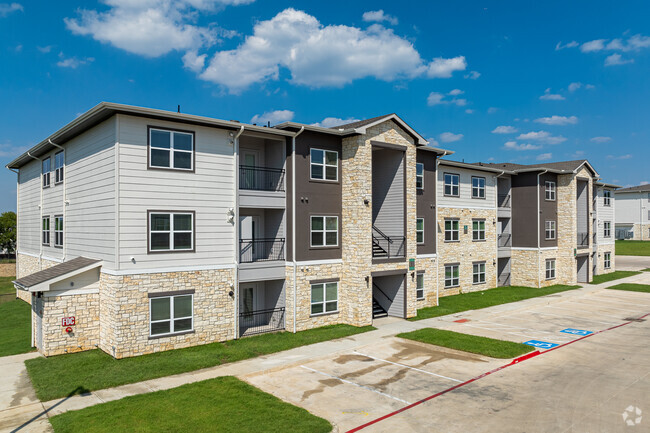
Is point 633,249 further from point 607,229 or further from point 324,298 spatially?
point 324,298

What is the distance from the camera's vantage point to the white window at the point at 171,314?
16.6 metres

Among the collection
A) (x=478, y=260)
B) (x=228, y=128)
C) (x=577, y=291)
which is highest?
(x=228, y=128)

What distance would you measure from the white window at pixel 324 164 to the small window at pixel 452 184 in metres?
11.9

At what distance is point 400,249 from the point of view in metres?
23.4

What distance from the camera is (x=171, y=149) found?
56.8 feet

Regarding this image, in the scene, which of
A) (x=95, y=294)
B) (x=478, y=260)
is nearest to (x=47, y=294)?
(x=95, y=294)

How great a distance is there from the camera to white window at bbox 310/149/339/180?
21.2m

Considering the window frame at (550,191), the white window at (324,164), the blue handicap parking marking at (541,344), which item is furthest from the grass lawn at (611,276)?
the white window at (324,164)

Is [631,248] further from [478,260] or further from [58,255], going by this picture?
[58,255]

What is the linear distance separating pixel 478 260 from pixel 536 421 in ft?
75.0

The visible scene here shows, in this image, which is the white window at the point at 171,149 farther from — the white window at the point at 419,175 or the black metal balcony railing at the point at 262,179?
the white window at the point at 419,175

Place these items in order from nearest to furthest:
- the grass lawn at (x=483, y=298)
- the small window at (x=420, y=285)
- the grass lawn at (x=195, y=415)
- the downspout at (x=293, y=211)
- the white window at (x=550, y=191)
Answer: the grass lawn at (x=195, y=415) < the downspout at (x=293, y=211) < the grass lawn at (x=483, y=298) < the small window at (x=420, y=285) < the white window at (x=550, y=191)

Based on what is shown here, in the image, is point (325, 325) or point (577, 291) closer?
point (325, 325)

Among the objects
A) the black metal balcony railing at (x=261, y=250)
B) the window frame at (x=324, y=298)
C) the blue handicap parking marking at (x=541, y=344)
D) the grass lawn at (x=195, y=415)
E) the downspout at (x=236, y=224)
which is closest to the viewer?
the grass lawn at (x=195, y=415)
